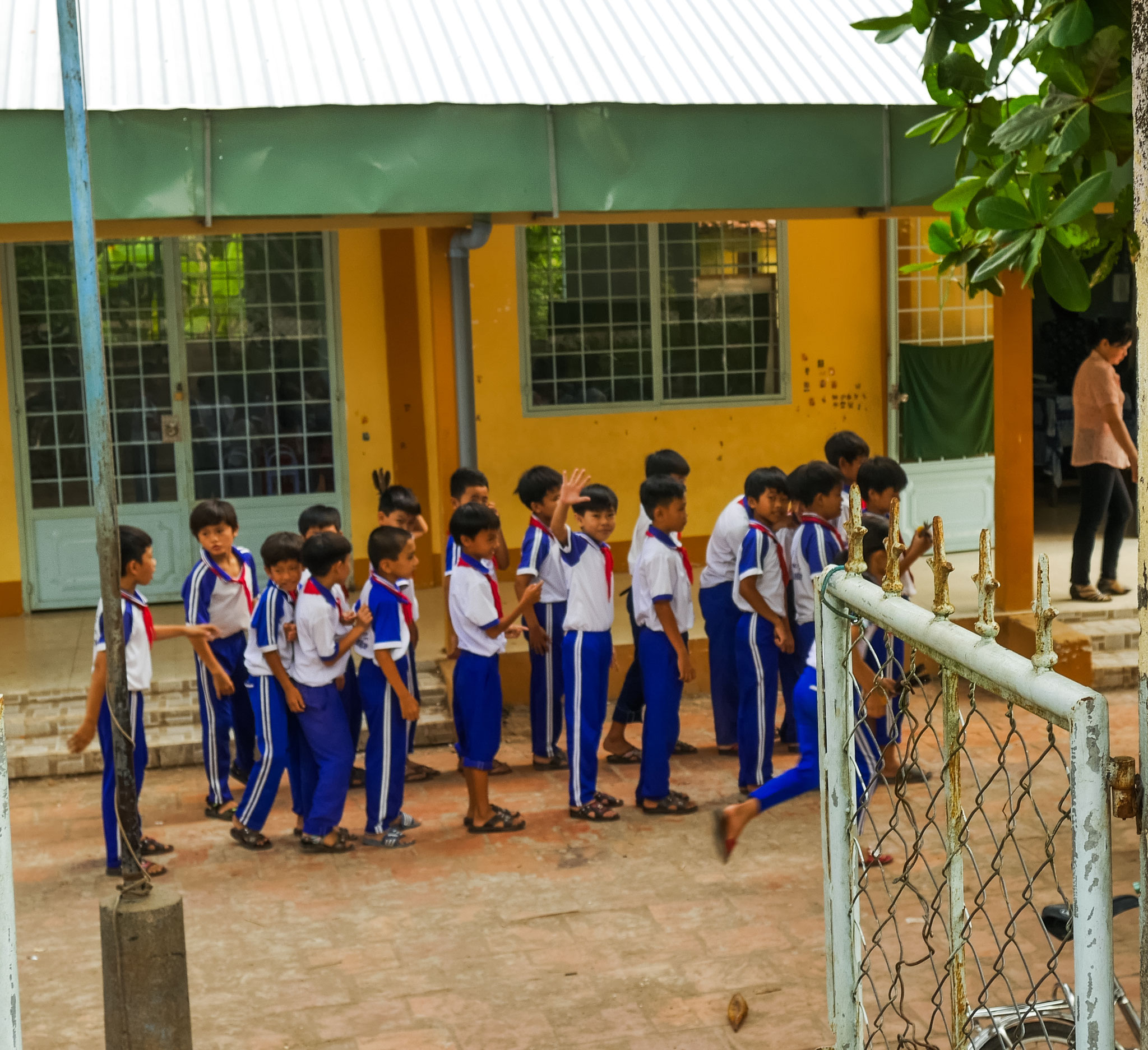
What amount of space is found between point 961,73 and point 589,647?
10.4ft

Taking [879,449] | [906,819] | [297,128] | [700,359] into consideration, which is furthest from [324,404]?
[906,819]

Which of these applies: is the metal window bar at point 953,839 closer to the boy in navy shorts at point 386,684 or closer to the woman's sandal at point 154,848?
the boy in navy shorts at point 386,684

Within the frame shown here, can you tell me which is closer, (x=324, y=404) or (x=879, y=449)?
(x=324, y=404)

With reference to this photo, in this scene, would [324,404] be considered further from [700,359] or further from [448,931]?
[448,931]

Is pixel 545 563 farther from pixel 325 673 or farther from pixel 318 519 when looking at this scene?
pixel 325 673

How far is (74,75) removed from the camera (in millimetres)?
4293

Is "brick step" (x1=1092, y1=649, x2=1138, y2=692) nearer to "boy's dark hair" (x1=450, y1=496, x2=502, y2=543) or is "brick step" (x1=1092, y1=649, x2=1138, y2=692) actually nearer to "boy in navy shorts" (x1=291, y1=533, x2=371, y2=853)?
"boy's dark hair" (x1=450, y1=496, x2=502, y2=543)

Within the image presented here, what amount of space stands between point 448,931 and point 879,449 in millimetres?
6578

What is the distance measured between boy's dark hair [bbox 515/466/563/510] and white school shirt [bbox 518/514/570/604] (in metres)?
0.13

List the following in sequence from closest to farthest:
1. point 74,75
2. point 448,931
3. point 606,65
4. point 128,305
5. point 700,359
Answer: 1. point 74,75
2. point 448,931
3. point 606,65
4. point 128,305
5. point 700,359

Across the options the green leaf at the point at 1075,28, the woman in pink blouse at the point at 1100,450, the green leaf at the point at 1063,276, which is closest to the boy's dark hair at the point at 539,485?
the woman in pink blouse at the point at 1100,450

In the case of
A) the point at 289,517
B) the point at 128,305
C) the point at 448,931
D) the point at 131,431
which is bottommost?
the point at 448,931

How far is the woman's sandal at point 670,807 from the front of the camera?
6523mm

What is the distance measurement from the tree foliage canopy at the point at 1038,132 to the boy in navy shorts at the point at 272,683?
300 cm
